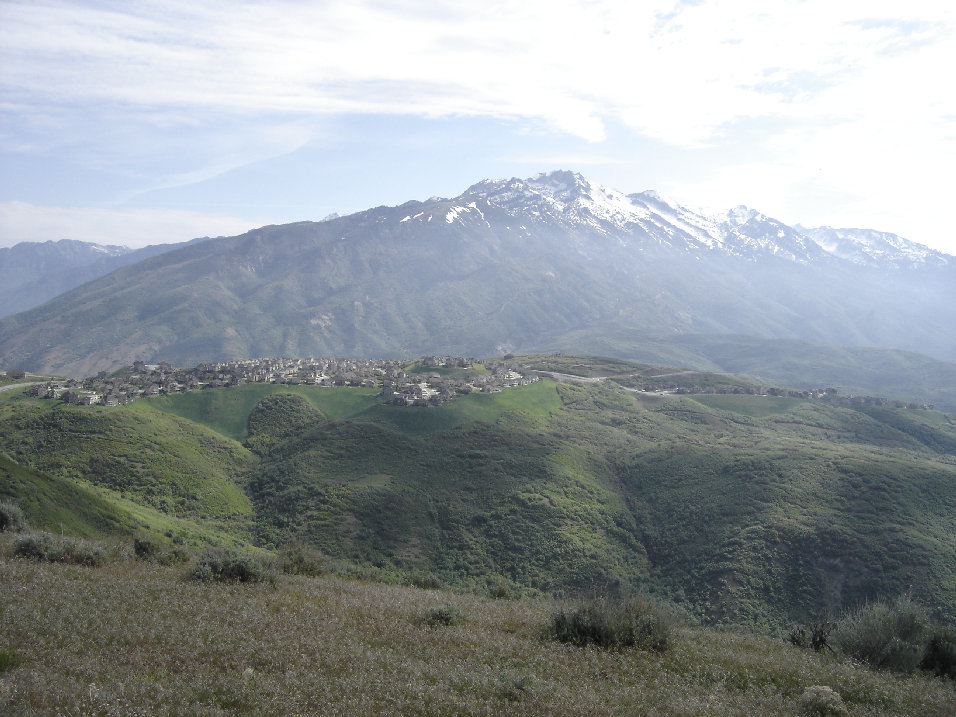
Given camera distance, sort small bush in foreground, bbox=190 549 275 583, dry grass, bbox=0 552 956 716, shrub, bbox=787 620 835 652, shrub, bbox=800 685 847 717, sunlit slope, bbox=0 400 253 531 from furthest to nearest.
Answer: sunlit slope, bbox=0 400 253 531, small bush in foreground, bbox=190 549 275 583, shrub, bbox=787 620 835 652, shrub, bbox=800 685 847 717, dry grass, bbox=0 552 956 716

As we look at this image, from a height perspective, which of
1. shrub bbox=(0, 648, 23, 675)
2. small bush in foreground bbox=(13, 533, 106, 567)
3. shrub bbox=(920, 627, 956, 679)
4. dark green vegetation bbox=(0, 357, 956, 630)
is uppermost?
shrub bbox=(0, 648, 23, 675)

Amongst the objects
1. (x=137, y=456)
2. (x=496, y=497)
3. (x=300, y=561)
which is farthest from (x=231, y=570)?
(x=137, y=456)

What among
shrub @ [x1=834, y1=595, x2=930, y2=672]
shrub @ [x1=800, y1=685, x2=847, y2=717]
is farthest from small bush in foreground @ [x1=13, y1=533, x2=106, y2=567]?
shrub @ [x1=834, y1=595, x2=930, y2=672]

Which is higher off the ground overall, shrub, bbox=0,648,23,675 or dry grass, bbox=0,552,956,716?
shrub, bbox=0,648,23,675

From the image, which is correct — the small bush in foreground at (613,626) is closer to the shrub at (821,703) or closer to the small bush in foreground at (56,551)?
the shrub at (821,703)

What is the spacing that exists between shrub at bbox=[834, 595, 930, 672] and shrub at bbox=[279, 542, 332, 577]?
16441 mm

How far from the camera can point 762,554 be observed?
48.6 metres

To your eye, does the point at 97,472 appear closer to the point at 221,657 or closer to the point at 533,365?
the point at 221,657

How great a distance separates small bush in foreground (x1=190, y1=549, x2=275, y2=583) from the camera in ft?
54.4

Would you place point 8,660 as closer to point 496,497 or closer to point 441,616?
point 441,616

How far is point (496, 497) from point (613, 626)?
45362 mm

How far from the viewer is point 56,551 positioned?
1705 cm

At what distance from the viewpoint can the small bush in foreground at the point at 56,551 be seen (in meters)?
16.9

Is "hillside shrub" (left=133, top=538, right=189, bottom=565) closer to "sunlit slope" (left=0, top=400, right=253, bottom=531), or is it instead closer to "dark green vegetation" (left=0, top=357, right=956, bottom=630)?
"dark green vegetation" (left=0, top=357, right=956, bottom=630)
